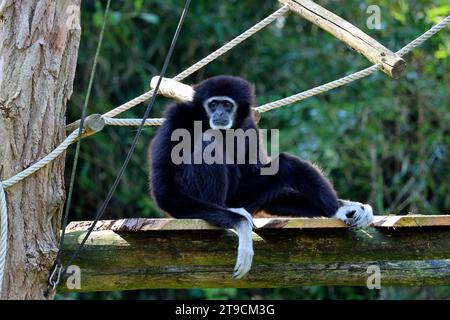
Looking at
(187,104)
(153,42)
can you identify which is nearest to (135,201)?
(153,42)

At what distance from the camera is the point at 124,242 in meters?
5.34

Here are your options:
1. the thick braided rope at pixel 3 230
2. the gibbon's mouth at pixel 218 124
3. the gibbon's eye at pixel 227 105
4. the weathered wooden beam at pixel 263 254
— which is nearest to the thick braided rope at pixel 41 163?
the thick braided rope at pixel 3 230

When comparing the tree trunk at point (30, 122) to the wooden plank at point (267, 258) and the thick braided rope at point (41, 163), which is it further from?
the wooden plank at point (267, 258)

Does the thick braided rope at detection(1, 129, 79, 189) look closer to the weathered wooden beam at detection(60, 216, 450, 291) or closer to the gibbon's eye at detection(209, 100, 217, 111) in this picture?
the weathered wooden beam at detection(60, 216, 450, 291)

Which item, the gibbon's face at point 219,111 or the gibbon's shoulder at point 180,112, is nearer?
the gibbon's shoulder at point 180,112

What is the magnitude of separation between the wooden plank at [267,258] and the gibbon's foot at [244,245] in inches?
Answer: 5.7

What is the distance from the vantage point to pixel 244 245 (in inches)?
208

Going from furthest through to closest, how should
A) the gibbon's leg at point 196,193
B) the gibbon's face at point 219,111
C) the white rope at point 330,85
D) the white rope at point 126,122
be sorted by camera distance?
the gibbon's face at point 219,111
the white rope at point 330,85
the gibbon's leg at point 196,193
the white rope at point 126,122

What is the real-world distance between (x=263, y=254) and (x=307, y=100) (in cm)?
624

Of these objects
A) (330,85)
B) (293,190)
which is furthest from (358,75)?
(293,190)

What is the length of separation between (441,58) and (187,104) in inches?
201

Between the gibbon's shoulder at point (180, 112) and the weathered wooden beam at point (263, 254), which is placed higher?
the gibbon's shoulder at point (180, 112)

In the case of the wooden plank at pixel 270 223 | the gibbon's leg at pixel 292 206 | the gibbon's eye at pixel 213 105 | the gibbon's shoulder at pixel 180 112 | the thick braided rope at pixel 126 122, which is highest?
the gibbon's eye at pixel 213 105

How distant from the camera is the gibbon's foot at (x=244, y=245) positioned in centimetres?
530
